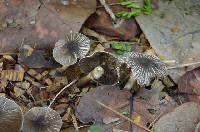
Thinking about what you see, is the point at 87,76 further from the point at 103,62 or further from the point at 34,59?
the point at 34,59

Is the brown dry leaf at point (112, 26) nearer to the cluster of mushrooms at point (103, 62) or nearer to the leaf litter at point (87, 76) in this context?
the leaf litter at point (87, 76)

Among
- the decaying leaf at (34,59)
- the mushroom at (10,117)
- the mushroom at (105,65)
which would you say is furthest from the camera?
the decaying leaf at (34,59)

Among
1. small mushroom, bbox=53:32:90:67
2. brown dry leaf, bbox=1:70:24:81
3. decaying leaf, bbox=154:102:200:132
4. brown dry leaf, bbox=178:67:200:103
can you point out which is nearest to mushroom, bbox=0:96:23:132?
brown dry leaf, bbox=1:70:24:81

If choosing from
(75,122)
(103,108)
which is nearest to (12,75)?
(75,122)

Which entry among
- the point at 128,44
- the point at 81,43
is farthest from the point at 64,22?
the point at 128,44

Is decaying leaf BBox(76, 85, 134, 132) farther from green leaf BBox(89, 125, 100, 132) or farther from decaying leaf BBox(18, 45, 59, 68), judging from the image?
decaying leaf BBox(18, 45, 59, 68)

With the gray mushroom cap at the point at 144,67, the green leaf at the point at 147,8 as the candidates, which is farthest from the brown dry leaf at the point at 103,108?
the green leaf at the point at 147,8

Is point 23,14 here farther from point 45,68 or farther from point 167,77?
point 167,77
